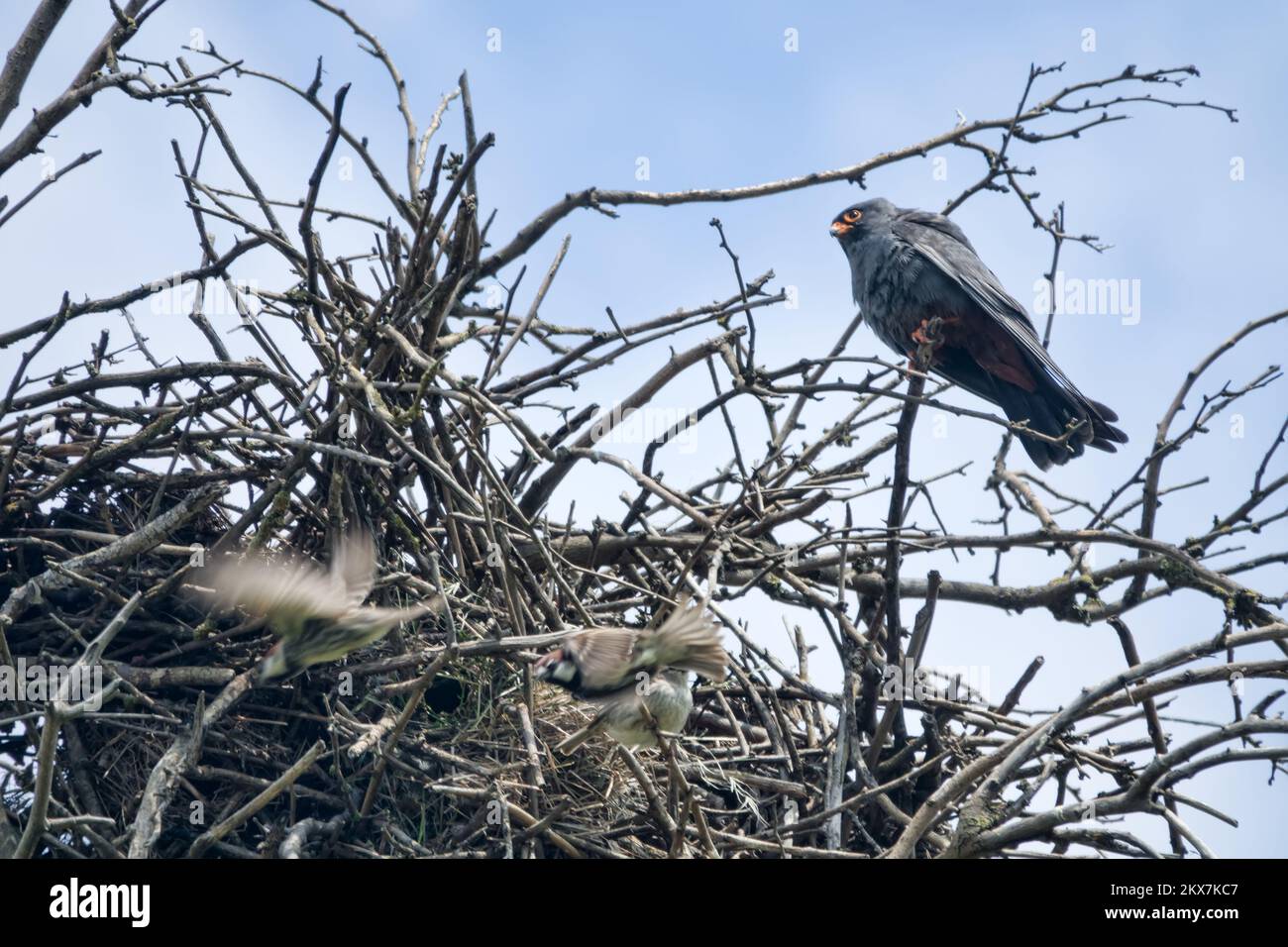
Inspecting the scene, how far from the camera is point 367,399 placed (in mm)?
4160

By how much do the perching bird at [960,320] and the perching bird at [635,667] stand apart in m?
2.47

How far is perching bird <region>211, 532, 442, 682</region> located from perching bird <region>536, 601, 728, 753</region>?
49 centimetres

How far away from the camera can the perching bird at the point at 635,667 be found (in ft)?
11.9

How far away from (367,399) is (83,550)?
4.58 feet

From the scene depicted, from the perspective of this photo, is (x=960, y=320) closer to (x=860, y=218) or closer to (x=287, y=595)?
(x=860, y=218)

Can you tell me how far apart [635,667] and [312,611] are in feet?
3.32

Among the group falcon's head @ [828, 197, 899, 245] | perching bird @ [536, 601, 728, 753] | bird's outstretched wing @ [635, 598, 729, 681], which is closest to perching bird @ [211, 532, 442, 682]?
perching bird @ [536, 601, 728, 753]

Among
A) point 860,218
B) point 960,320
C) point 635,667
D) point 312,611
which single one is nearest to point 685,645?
point 635,667

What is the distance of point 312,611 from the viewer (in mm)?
3912

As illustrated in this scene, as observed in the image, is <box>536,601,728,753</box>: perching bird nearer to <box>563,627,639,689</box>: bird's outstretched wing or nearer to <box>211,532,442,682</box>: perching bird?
<box>563,627,639,689</box>: bird's outstretched wing

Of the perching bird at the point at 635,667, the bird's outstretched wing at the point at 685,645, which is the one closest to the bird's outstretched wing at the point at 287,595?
the perching bird at the point at 635,667

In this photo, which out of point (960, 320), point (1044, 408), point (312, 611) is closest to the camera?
point (312, 611)

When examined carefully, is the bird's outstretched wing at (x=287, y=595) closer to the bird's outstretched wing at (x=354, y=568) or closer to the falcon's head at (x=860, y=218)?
the bird's outstretched wing at (x=354, y=568)

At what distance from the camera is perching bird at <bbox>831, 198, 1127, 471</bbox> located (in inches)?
235
